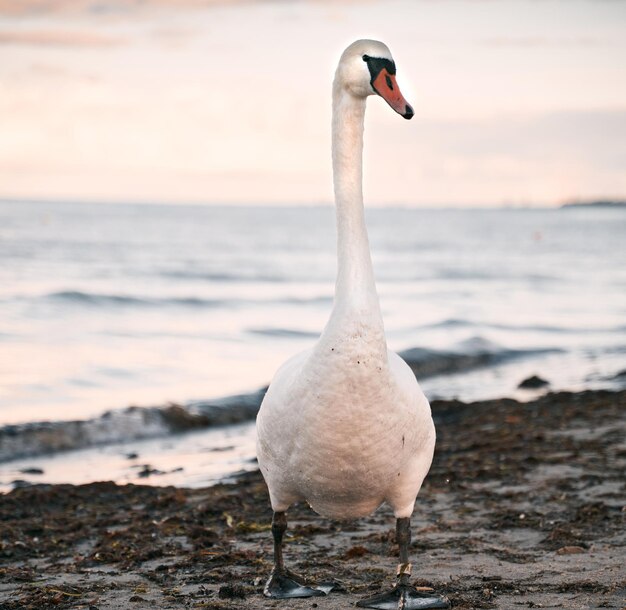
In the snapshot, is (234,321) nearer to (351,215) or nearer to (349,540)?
(349,540)

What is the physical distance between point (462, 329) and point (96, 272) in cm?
1798

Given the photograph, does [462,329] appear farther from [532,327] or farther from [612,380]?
[612,380]

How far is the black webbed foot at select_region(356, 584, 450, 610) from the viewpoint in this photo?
516 centimetres

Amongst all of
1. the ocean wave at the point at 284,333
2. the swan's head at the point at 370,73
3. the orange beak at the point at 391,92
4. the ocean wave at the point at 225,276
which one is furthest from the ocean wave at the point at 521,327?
the orange beak at the point at 391,92

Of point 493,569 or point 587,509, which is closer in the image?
point 493,569

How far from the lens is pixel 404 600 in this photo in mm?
5211

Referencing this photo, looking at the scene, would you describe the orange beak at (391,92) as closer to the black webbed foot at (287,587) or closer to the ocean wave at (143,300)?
the black webbed foot at (287,587)

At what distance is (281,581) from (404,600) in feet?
2.40

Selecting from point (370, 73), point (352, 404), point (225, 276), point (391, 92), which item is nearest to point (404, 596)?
point (352, 404)

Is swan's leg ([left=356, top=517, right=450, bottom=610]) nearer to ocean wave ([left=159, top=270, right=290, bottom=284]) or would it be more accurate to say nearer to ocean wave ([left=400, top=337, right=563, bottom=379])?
ocean wave ([left=400, top=337, right=563, bottom=379])

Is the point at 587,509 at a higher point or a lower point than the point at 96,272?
lower

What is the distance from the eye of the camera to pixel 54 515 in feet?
27.9

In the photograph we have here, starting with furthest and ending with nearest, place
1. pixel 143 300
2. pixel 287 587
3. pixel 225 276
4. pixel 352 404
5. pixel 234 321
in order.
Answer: pixel 225 276, pixel 143 300, pixel 234 321, pixel 287 587, pixel 352 404

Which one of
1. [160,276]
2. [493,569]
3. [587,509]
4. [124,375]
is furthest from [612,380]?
[160,276]
